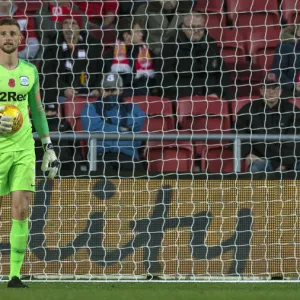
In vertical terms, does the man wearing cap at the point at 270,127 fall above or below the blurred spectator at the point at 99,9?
below

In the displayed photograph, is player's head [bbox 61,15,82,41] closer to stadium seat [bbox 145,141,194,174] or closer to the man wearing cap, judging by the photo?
stadium seat [bbox 145,141,194,174]

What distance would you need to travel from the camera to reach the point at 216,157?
10.0 meters

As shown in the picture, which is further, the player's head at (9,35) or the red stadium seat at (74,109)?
the red stadium seat at (74,109)

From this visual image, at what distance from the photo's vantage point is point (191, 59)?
34.0ft

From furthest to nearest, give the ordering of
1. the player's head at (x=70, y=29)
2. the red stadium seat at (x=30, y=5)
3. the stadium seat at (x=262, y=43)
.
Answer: the red stadium seat at (x=30, y=5), the stadium seat at (x=262, y=43), the player's head at (x=70, y=29)

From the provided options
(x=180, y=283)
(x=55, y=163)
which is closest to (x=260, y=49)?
(x=180, y=283)

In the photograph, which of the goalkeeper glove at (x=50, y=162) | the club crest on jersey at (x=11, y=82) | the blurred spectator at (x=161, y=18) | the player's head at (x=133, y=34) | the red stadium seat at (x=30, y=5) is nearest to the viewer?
the club crest on jersey at (x=11, y=82)

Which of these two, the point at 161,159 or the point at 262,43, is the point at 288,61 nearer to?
the point at 262,43

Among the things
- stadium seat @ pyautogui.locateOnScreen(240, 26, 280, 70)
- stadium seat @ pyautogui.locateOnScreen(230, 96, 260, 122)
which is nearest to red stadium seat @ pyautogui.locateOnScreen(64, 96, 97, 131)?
stadium seat @ pyautogui.locateOnScreen(230, 96, 260, 122)

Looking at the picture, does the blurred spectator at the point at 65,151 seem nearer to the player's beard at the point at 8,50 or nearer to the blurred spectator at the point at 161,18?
the blurred spectator at the point at 161,18

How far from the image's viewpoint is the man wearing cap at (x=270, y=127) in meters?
9.66

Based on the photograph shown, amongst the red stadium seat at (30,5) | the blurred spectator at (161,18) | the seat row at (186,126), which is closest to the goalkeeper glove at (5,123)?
the seat row at (186,126)

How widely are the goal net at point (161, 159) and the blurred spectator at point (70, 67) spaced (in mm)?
14
